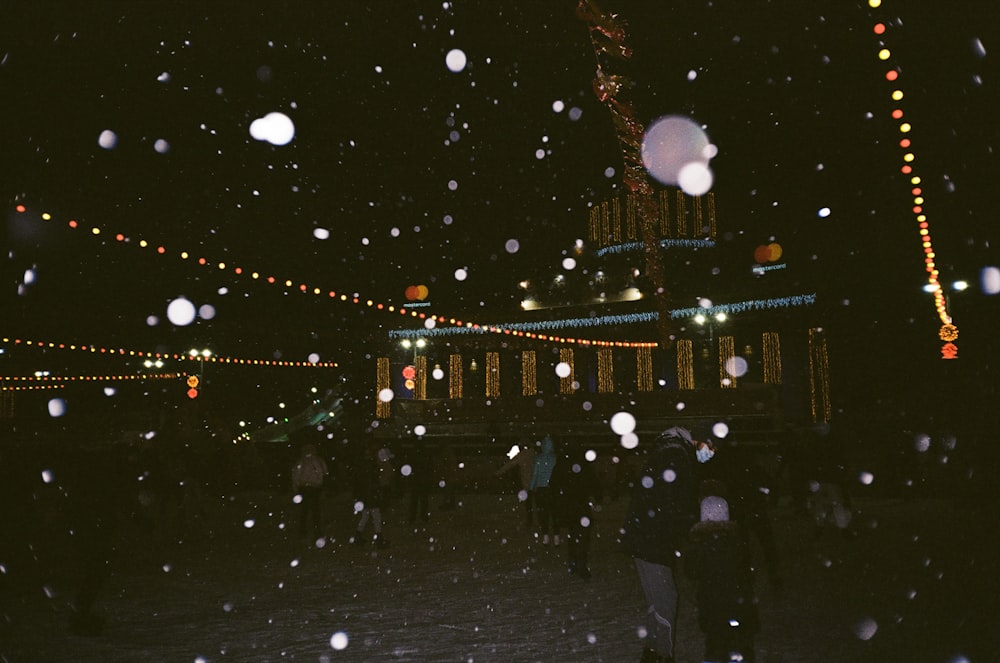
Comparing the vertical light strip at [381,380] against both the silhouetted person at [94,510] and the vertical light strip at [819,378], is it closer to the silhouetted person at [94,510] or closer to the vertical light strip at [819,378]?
the vertical light strip at [819,378]

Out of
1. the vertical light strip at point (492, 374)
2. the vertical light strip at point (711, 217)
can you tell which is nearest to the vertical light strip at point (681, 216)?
the vertical light strip at point (711, 217)

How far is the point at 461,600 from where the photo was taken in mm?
6980

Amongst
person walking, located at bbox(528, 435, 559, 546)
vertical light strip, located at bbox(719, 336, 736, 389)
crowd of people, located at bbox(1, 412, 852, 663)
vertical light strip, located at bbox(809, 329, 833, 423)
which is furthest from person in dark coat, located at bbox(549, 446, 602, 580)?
vertical light strip, located at bbox(719, 336, 736, 389)

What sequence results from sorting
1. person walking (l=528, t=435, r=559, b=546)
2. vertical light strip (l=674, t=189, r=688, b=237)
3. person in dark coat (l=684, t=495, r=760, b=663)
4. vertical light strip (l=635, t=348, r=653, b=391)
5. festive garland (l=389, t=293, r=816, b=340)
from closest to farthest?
Result: 1. person in dark coat (l=684, t=495, r=760, b=663)
2. person walking (l=528, t=435, r=559, b=546)
3. festive garland (l=389, t=293, r=816, b=340)
4. vertical light strip (l=635, t=348, r=653, b=391)
5. vertical light strip (l=674, t=189, r=688, b=237)

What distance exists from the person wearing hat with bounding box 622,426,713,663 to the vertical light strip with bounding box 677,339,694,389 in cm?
2114

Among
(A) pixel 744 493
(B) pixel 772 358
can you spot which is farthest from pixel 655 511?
Answer: (B) pixel 772 358

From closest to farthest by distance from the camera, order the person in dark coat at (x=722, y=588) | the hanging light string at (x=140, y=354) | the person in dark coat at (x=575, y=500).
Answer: the person in dark coat at (x=722, y=588) → the person in dark coat at (x=575, y=500) → the hanging light string at (x=140, y=354)

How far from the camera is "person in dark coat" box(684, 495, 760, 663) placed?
404 centimetres

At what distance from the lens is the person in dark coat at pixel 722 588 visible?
4035 mm

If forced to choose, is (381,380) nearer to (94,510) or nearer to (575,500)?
(575,500)

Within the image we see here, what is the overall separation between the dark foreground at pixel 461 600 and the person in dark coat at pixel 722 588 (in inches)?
44.9

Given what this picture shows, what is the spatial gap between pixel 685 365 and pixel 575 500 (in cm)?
1800

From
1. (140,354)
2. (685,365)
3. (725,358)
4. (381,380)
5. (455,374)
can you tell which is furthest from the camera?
(381,380)

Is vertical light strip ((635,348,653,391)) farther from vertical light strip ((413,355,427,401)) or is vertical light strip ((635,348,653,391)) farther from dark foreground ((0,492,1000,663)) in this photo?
dark foreground ((0,492,1000,663))
